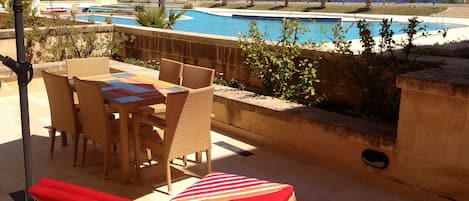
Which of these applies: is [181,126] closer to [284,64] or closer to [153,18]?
[284,64]

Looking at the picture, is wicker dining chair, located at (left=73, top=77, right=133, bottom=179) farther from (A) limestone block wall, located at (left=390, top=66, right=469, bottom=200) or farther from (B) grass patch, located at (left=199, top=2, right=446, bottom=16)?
(B) grass patch, located at (left=199, top=2, right=446, bottom=16)

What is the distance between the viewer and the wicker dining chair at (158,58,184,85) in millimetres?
5180

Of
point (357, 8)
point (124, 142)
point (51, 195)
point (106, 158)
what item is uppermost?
point (357, 8)

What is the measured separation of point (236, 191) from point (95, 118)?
1.89 metres

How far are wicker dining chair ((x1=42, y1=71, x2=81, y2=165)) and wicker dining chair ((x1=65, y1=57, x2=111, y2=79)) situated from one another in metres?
0.93

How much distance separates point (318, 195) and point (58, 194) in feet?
8.34

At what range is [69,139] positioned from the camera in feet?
17.3

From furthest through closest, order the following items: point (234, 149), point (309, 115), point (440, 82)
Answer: point (234, 149), point (309, 115), point (440, 82)

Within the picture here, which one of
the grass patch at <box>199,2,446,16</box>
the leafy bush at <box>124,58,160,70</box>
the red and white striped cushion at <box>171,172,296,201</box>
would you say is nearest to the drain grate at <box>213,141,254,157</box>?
the red and white striped cushion at <box>171,172,296,201</box>

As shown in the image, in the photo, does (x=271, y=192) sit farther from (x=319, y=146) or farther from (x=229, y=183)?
(x=319, y=146)

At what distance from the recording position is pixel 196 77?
4902 millimetres

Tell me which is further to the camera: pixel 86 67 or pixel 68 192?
pixel 86 67

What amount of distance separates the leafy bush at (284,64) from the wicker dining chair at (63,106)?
232cm

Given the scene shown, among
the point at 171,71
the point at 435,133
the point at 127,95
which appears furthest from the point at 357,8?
the point at 127,95
